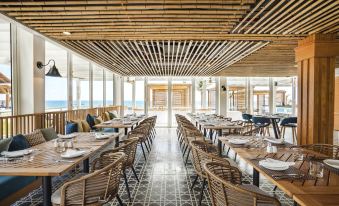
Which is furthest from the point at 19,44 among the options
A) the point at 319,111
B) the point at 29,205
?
the point at 319,111

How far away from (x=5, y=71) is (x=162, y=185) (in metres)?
4.68

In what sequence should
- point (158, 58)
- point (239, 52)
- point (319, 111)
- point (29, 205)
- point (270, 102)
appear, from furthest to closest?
1. point (270, 102)
2. point (158, 58)
3. point (239, 52)
4. point (319, 111)
5. point (29, 205)

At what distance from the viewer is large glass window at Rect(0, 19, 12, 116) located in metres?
5.80

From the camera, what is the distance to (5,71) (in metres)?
5.88

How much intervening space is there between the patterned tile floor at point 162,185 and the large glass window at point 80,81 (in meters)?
5.00

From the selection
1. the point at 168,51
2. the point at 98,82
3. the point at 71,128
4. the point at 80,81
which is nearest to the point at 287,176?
the point at 168,51

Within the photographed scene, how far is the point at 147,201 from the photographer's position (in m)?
3.56

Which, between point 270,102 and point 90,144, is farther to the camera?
point 270,102

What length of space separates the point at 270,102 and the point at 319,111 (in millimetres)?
9310

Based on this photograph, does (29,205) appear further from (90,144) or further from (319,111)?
(319,111)

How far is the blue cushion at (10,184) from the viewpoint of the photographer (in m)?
3.08

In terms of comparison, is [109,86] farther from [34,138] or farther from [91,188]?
[91,188]

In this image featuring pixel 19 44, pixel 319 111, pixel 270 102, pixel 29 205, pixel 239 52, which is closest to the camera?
pixel 29 205

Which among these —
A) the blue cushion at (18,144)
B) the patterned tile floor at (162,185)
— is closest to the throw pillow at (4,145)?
the blue cushion at (18,144)
